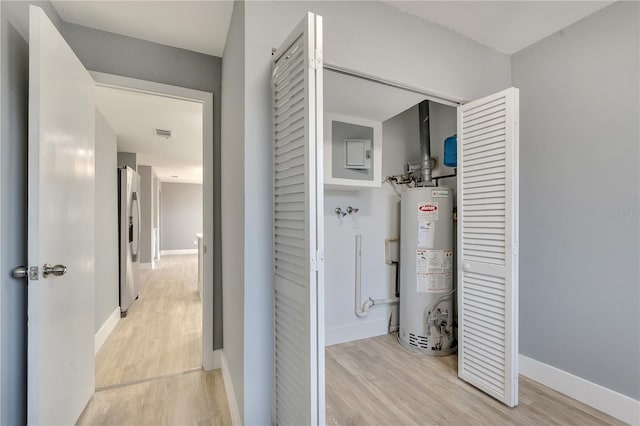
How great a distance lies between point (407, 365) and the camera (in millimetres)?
2279

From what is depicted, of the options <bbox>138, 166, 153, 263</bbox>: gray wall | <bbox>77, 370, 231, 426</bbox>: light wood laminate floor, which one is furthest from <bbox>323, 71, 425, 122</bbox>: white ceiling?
<bbox>138, 166, 153, 263</bbox>: gray wall

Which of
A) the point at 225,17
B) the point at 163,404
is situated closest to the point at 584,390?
Answer: the point at 163,404

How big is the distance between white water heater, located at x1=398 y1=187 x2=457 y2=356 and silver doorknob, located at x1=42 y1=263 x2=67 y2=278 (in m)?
2.35

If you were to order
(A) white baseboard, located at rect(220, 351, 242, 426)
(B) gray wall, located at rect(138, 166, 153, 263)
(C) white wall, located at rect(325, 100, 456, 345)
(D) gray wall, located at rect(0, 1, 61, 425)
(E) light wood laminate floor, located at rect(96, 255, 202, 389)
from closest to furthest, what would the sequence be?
(D) gray wall, located at rect(0, 1, 61, 425) → (A) white baseboard, located at rect(220, 351, 242, 426) → (E) light wood laminate floor, located at rect(96, 255, 202, 389) → (C) white wall, located at rect(325, 100, 456, 345) → (B) gray wall, located at rect(138, 166, 153, 263)

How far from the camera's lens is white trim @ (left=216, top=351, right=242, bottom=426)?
1.51m

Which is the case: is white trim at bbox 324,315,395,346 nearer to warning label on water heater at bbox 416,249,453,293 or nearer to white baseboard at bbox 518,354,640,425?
warning label on water heater at bbox 416,249,453,293

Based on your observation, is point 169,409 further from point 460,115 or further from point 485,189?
point 460,115

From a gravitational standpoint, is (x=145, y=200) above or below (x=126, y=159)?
below

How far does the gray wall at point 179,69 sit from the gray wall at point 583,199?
2373 millimetres

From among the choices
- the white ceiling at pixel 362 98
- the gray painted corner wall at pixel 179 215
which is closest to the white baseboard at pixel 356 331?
the white ceiling at pixel 362 98

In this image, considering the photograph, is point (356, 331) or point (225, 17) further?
point (356, 331)

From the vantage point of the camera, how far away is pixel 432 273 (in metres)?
2.48

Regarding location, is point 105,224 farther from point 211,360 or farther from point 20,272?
point 20,272

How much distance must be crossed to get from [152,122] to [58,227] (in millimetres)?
2483
